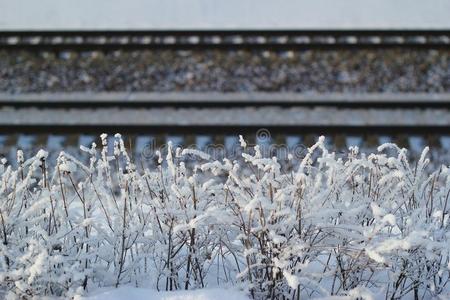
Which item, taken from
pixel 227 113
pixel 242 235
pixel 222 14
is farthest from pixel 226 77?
pixel 242 235

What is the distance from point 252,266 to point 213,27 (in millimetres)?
8098

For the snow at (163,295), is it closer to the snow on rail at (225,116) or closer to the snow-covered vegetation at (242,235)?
the snow-covered vegetation at (242,235)

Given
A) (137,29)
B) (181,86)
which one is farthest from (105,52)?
(181,86)

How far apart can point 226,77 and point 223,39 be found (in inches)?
42.1

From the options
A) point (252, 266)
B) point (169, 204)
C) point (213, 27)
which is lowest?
point (252, 266)

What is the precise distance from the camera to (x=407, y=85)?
871 centimetres

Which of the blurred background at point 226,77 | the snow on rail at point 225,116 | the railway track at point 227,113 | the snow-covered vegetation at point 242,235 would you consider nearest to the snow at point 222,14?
the blurred background at point 226,77

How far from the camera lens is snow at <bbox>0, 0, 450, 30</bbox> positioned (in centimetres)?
1056

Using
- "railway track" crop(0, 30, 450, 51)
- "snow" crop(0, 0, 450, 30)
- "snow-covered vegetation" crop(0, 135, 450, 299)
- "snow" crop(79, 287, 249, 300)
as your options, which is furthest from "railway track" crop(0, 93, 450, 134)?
"snow" crop(79, 287, 249, 300)

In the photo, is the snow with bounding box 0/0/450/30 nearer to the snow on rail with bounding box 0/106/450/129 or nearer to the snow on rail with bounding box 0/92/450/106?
the snow on rail with bounding box 0/92/450/106

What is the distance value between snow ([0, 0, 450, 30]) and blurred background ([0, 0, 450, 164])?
0.05 m

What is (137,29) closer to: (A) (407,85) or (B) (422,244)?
(A) (407,85)

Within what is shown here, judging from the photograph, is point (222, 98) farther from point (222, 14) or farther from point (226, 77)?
point (222, 14)

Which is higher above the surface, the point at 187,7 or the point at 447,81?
the point at 187,7
